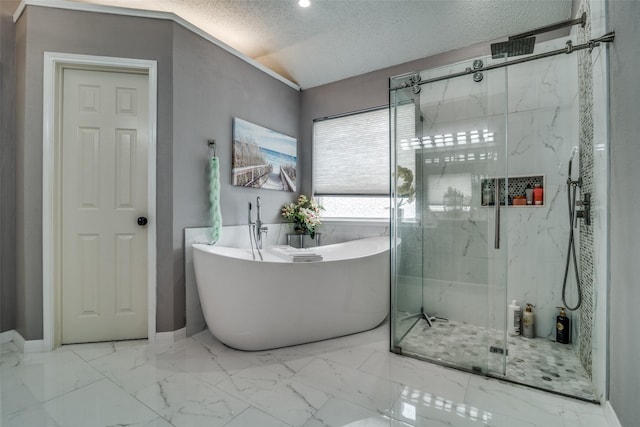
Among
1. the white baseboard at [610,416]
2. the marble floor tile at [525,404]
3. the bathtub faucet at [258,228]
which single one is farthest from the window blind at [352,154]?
the white baseboard at [610,416]

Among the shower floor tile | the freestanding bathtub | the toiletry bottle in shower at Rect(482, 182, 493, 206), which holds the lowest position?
the shower floor tile

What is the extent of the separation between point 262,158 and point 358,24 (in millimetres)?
1538

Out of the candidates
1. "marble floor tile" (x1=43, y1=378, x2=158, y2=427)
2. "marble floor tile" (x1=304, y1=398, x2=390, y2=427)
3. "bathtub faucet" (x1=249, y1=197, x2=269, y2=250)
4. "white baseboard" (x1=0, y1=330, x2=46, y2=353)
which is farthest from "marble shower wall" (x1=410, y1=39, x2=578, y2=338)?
"white baseboard" (x1=0, y1=330, x2=46, y2=353)

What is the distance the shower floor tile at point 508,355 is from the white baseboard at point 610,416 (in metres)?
0.11

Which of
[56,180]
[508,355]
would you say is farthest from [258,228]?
[508,355]

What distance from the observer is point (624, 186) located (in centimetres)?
122

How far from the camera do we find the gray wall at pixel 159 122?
205 cm

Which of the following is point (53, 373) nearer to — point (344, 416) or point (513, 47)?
point (344, 416)

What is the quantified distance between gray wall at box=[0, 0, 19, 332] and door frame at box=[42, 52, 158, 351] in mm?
373

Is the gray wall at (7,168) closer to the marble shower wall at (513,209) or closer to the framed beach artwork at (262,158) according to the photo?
the framed beach artwork at (262,158)

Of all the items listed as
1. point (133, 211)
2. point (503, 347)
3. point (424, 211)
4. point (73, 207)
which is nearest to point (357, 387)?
point (503, 347)

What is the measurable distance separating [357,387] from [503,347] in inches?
37.0

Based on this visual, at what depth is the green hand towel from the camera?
2459mm

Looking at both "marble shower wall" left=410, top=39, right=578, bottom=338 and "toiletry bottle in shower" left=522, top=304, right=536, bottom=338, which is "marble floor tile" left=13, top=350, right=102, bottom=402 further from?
"toiletry bottle in shower" left=522, top=304, right=536, bottom=338
